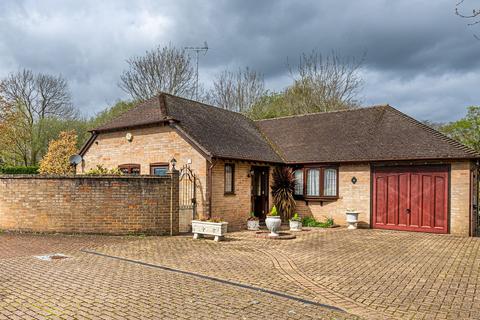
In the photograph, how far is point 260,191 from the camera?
17.7 meters

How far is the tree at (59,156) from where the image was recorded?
24688 millimetres

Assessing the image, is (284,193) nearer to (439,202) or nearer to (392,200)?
(392,200)

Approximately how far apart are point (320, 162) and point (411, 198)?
158 inches

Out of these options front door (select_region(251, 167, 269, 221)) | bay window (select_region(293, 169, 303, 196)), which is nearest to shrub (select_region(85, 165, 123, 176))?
front door (select_region(251, 167, 269, 221))

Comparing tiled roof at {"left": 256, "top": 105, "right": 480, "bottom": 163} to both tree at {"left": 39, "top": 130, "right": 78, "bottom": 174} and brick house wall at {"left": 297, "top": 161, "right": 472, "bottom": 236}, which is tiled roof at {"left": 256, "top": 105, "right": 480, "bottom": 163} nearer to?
brick house wall at {"left": 297, "top": 161, "right": 472, "bottom": 236}

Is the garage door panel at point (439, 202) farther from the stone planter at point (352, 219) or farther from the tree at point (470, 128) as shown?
the tree at point (470, 128)

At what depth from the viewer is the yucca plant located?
17469 millimetres

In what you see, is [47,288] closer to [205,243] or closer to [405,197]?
[205,243]

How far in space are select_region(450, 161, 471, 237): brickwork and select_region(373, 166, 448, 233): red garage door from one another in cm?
23

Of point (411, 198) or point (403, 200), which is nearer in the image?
point (411, 198)

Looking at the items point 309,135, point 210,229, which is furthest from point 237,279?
point 309,135

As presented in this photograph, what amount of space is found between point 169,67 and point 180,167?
1778cm

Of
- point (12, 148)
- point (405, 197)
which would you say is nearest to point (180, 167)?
point (405, 197)

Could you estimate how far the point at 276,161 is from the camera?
17734 millimetres
